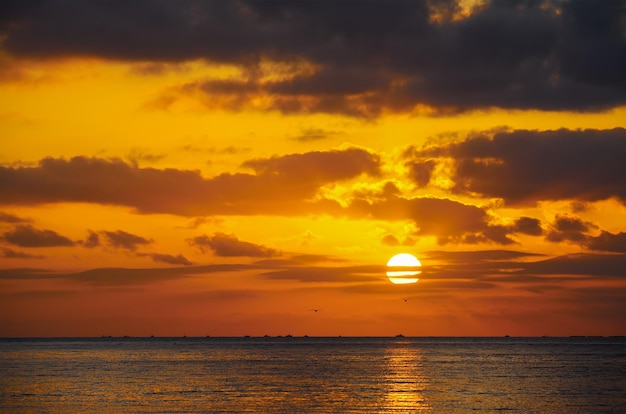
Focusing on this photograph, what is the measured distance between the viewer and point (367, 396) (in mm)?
117375

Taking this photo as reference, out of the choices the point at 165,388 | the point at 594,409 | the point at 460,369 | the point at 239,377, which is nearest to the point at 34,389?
the point at 165,388

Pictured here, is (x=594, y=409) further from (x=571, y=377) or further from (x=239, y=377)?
(x=239, y=377)

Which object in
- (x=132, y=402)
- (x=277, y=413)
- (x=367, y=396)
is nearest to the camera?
(x=277, y=413)

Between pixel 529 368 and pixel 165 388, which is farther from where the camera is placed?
pixel 529 368

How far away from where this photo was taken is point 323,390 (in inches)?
5010

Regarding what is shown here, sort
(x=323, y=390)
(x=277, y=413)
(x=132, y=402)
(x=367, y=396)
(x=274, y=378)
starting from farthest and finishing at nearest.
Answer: (x=274, y=378), (x=323, y=390), (x=367, y=396), (x=132, y=402), (x=277, y=413)

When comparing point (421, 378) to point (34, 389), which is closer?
point (34, 389)

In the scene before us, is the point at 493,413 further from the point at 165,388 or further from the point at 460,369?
the point at 460,369

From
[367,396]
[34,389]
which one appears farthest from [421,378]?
[34,389]

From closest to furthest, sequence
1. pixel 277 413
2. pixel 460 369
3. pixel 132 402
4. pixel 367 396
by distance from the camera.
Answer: pixel 277 413 → pixel 132 402 → pixel 367 396 → pixel 460 369

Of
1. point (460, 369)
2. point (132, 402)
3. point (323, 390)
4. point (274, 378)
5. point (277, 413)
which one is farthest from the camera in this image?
point (460, 369)

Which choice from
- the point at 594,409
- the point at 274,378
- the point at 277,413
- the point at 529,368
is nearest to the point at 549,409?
the point at 594,409

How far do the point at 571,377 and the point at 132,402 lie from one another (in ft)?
279

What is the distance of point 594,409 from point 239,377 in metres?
72.9
